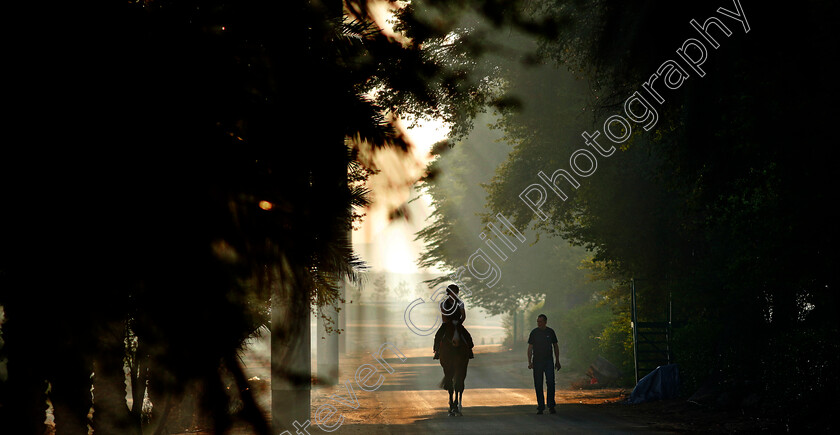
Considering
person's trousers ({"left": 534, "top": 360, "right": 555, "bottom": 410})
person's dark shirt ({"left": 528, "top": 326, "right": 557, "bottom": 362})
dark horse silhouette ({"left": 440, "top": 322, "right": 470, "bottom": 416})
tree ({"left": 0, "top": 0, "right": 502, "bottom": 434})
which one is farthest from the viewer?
person's dark shirt ({"left": 528, "top": 326, "right": 557, "bottom": 362})

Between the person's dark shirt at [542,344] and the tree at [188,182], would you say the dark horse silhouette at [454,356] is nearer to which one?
the person's dark shirt at [542,344]

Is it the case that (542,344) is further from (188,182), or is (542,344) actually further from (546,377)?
(188,182)

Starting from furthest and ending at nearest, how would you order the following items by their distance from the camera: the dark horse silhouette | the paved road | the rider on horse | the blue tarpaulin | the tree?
the blue tarpaulin, the dark horse silhouette, the rider on horse, the paved road, the tree

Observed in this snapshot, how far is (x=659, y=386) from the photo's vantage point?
19266 millimetres

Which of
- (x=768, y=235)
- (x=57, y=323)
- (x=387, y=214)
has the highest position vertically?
(x=768, y=235)

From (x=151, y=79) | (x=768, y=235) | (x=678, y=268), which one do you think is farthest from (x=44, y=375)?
(x=678, y=268)

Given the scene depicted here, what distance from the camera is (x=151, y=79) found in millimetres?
2980

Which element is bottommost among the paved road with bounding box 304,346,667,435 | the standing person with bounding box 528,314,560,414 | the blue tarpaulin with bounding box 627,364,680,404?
the paved road with bounding box 304,346,667,435

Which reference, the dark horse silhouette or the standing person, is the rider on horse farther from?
the standing person

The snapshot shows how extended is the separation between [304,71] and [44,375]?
181 centimetres

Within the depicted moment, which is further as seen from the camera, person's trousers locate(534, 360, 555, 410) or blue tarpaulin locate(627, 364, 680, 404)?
blue tarpaulin locate(627, 364, 680, 404)

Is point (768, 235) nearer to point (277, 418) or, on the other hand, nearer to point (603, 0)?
point (603, 0)

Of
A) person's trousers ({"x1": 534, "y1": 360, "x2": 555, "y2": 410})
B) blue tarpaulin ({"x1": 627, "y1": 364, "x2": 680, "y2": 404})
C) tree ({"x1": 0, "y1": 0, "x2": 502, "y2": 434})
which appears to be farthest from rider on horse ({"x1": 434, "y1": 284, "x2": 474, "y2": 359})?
tree ({"x1": 0, "y1": 0, "x2": 502, "y2": 434})

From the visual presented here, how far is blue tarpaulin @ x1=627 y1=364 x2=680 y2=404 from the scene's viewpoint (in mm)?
19219
